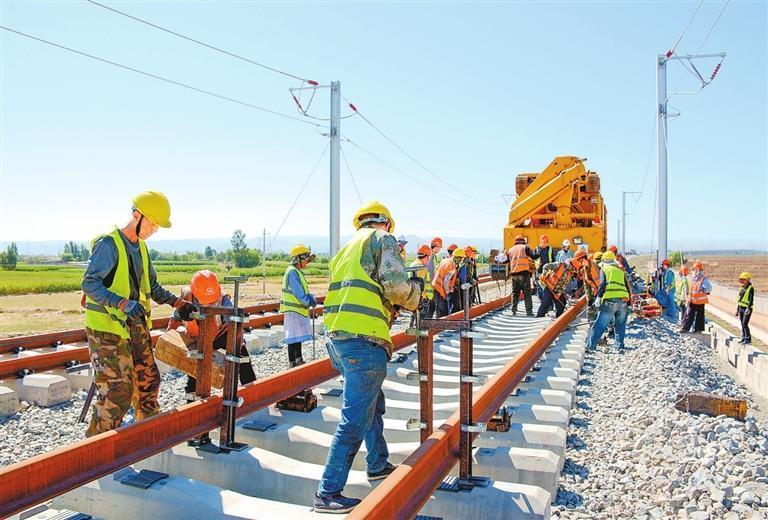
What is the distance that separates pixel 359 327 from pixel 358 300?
0.49ft

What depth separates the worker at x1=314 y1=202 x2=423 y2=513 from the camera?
11.5 ft

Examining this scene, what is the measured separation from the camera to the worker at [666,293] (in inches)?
760

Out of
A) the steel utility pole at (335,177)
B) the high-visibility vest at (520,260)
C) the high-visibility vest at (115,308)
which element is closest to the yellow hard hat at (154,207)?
the high-visibility vest at (115,308)

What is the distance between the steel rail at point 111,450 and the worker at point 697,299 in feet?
43.2

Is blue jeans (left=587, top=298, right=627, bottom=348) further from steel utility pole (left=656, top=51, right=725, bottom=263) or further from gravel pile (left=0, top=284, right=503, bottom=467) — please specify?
steel utility pole (left=656, top=51, right=725, bottom=263)

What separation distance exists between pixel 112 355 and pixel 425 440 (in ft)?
7.20

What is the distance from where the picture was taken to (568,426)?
600cm

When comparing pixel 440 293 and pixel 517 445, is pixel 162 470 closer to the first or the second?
pixel 517 445

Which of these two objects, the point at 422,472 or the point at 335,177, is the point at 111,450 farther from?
the point at 335,177

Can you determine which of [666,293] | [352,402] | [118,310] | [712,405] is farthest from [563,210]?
[352,402]

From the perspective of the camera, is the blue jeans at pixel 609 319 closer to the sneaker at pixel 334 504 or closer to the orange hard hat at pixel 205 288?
the orange hard hat at pixel 205 288

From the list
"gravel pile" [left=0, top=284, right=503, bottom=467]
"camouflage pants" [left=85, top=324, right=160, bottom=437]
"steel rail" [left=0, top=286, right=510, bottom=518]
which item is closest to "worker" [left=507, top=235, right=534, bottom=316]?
"gravel pile" [left=0, top=284, right=503, bottom=467]

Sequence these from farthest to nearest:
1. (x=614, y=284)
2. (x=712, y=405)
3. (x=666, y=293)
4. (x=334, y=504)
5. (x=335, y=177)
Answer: (x=666, y=293) → (x=335, y=177) → (x=614, y=284) → (x=712, y=405) → (x=334, y=504)

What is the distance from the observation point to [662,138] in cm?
2256
